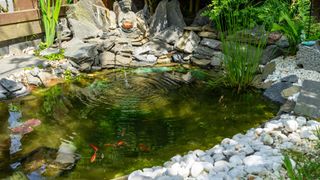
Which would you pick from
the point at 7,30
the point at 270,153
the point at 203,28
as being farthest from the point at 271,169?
the point at 7,30

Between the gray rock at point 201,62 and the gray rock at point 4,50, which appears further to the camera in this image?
the gray rock at point 201,62

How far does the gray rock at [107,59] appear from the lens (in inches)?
239

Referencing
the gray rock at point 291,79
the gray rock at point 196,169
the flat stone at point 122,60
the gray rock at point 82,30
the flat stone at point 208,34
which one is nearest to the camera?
the gray rock at point 196,169

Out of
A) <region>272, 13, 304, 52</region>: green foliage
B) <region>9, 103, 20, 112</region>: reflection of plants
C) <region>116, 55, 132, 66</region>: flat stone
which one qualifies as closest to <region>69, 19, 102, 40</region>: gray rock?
<region>116, 55, 132, 66</region>: flat stone

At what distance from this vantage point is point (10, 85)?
4.71 meters

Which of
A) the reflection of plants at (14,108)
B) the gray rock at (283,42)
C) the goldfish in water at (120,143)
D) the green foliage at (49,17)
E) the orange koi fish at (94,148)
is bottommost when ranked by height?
the goldfish in water at (120,143)

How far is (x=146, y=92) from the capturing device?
4785 millimetres

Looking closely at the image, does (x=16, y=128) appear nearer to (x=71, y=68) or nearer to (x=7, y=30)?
(x=71, y=68)

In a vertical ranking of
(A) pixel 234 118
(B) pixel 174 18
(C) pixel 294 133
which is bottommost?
(A) pixel 234 118

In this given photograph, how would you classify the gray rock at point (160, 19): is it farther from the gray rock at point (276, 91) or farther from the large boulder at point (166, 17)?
the gray rock at point (276, 91)

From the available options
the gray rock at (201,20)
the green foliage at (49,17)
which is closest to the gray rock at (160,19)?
the gray rock at (201,20)

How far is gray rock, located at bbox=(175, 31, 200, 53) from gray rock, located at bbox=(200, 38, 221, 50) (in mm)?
133

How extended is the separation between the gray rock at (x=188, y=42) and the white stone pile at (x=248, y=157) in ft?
11.1

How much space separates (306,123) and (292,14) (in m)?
3.02
